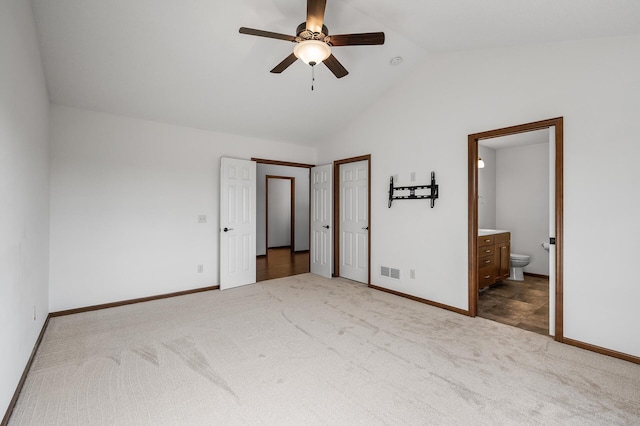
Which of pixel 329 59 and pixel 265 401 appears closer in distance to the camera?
pixel 265 401

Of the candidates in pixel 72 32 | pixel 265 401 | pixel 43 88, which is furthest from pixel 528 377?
pixel 43 88

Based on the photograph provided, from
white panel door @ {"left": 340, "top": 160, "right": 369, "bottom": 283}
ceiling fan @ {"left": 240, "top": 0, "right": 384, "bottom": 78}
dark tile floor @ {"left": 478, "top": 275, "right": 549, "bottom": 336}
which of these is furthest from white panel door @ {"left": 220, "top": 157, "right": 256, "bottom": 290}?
dark tile floor @ {"left": 478, "top": 275, "right": 549, "bottom": 336}

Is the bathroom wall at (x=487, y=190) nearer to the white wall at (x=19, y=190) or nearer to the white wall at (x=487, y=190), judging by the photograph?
the white wall at (x=487, y=190)

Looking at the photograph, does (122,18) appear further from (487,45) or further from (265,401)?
(487,45)

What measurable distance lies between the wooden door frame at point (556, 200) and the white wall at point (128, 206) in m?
3.47

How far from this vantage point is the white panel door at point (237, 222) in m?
4.38

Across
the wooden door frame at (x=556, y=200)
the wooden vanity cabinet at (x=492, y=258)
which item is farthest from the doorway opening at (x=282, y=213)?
the wooden door frame at (x=556, y=200)

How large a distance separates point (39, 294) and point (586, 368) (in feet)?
15.7

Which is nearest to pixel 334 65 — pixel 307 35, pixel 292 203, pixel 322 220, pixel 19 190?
pixel 307 35

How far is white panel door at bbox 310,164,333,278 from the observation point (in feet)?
16.7

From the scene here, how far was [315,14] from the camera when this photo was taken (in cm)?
205

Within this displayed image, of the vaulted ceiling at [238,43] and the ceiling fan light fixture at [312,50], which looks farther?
the vaulted ceiling at [238,43]

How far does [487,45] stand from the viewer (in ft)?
10.0

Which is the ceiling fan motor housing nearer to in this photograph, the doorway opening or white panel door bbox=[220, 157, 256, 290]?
white panel door bbox=[220, 157, 256, 290]
